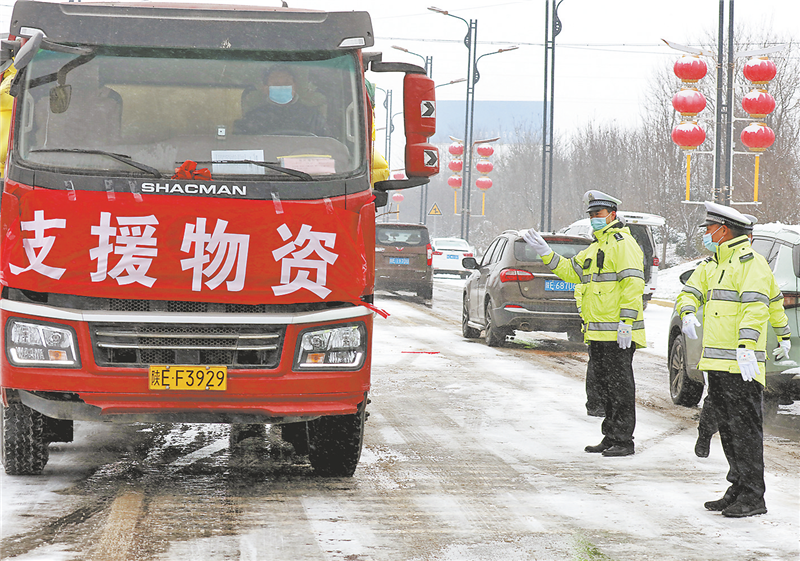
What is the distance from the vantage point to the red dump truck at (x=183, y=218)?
584 centimetres

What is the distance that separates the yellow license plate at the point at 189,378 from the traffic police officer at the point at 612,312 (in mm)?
3103

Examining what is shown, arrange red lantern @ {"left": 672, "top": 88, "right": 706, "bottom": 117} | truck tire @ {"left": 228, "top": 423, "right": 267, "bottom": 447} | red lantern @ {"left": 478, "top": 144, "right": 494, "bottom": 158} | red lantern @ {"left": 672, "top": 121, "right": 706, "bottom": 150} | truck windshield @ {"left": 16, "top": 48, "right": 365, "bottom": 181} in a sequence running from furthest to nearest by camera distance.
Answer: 1. red lantern @ {"left": 478, "top": 144, "right": 494, "bottom": 158}
2. red lantern @ {"left": 672, "top": 121, "right": 706, "bottom": 150}
3. red lantern @ {"left": 672, "top": 88, "right": 706, "bottom": 117}
4. truck tire @ {"left": 228, "top": 423, "right": 267, "bottom": 447}
5. truck windshield @ {"left": 16, "top": 48, "right": 365, "bottom": 181}

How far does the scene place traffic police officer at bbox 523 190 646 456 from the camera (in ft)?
25.8

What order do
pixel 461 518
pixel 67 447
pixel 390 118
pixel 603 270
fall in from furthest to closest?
pixel 390 118 < pixel 603 270 < pixel 67 447 < pixel 461 518

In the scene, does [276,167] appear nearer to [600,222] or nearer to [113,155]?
[113,155]

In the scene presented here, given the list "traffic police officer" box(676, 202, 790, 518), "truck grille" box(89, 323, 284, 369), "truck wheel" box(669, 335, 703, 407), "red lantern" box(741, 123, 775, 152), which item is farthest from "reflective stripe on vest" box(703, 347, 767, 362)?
"red lantern" box(741, 123, 775, 152)

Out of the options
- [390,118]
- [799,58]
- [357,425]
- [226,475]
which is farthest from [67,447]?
[390,118]

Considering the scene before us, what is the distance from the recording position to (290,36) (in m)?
6.36

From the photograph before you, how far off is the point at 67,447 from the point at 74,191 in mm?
2480

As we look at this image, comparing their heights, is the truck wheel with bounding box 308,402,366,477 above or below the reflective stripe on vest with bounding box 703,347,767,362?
below

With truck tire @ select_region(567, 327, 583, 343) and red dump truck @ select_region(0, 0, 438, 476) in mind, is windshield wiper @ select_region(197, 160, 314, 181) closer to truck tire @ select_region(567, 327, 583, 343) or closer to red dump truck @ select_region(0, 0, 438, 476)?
red dump truck @ select_region(0, 0, 438, 476)

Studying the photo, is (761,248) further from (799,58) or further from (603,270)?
(799,58)

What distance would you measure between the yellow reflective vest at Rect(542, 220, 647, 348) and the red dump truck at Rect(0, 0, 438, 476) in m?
Answer: 2.39

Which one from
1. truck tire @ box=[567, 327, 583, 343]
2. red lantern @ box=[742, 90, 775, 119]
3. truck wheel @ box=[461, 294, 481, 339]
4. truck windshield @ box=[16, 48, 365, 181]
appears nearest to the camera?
truck windshield @ box=[16, 48, 365, 181]
